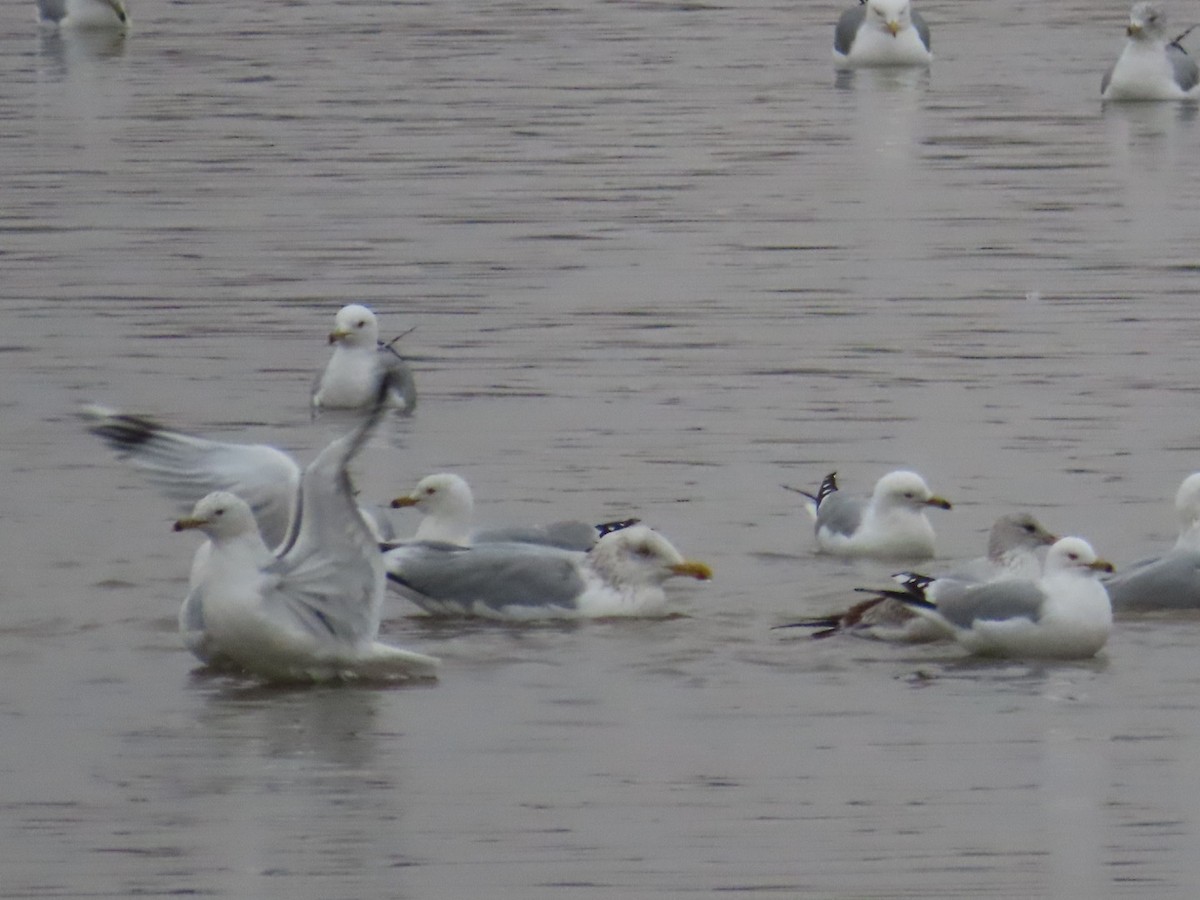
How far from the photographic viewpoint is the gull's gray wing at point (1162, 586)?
36.4 ft

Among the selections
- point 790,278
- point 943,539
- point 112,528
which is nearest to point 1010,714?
point 943,539

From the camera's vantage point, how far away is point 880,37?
30.2 metres

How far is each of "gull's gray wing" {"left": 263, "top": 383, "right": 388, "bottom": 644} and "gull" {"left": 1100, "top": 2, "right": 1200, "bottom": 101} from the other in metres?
17.7

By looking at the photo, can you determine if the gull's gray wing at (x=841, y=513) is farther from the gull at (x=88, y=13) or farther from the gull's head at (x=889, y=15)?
the gull at (x=88, y=13)

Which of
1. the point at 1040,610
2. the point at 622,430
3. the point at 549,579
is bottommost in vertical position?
the point at 1040,610

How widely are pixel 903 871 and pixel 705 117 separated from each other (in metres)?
19.1

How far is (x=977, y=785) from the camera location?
9.14 m

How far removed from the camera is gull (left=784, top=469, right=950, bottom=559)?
11992 mm

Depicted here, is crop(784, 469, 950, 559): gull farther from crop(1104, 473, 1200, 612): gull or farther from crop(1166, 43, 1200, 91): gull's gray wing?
crop(1166, 43, 1200, 91): gull's gray wing

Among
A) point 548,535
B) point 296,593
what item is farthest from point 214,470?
point 548,535

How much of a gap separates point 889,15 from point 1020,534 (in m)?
19.5

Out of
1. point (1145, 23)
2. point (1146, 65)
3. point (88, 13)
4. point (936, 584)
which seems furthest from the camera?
point (88, 13)

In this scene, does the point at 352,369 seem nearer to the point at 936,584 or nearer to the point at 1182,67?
the point at 936,584

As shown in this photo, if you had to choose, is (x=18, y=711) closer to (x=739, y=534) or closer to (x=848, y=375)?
(x=739, y=534)
